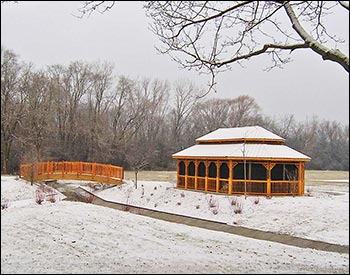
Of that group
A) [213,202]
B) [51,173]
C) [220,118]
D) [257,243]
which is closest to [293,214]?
[213,202]

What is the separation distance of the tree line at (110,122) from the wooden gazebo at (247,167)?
942 centimetres

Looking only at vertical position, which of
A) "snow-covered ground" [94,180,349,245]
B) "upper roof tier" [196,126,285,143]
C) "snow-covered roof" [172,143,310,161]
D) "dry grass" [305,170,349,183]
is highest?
"upper roof tier" [196,126,285,143]

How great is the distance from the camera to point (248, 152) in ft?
76.8

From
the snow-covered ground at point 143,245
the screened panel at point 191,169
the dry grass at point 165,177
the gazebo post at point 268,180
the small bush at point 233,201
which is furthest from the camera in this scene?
the dry grass at point 165,177

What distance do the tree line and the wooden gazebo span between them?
942cm

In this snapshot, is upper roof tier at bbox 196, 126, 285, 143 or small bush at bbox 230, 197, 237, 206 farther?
upper roof tier at bbox 196, 126, 285, 143

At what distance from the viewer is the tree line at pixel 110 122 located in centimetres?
3584

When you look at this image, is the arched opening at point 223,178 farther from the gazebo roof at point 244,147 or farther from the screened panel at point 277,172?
the screened panel at point 277,172

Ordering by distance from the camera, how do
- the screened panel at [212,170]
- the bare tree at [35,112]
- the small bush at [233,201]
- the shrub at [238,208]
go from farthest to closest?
1. the bare tree at [35,112]
2. the screened panel at [212,170]
3. the small bush at [233,201]
4. the shrub at [238,208]

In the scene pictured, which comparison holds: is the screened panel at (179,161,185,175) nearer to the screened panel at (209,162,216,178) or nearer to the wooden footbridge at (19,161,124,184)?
the screened panel at (209,162,216,178)

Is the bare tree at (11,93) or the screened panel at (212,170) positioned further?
the bare tree at (11,93)

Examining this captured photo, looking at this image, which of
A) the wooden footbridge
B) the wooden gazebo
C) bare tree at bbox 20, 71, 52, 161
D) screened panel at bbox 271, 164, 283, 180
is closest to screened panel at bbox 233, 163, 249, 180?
the wooden gazebo

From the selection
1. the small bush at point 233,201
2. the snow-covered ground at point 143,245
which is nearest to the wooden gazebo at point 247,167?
the small bush at point 233,201

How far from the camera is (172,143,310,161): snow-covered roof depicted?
22919 mm
